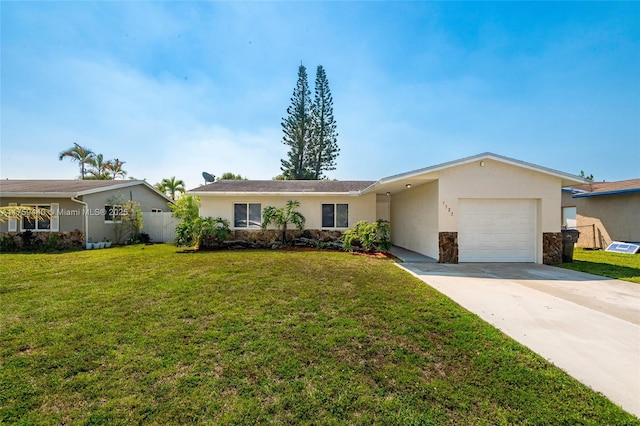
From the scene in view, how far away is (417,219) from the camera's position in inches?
454

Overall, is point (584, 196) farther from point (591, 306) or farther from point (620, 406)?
point (620, 406)

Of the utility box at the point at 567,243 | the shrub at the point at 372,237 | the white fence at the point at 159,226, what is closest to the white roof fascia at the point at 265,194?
the shrub at the point at 372,237

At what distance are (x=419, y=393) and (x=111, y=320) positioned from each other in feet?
15.2

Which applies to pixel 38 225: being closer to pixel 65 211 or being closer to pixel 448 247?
pixel 65 211

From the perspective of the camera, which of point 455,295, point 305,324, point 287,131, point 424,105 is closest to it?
point 305,324

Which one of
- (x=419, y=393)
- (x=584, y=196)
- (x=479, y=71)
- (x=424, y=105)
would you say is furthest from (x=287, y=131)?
(x=419, y=393)

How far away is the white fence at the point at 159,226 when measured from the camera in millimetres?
16344

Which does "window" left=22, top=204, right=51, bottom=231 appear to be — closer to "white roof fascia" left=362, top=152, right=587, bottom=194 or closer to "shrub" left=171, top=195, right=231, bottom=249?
"shrub" left=171, top=195, right=231, bottom=249

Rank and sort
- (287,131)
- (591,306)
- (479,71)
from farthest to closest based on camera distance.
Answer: (287,131), (479,71), (591,306)

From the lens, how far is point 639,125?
38.5ft

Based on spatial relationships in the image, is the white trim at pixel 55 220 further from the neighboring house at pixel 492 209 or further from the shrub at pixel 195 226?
the neighboring house at pixel 492 209

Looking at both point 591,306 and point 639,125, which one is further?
point 639,125

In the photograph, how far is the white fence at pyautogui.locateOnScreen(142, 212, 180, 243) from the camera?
53.6 ft

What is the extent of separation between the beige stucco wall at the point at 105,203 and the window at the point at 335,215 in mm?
12107
